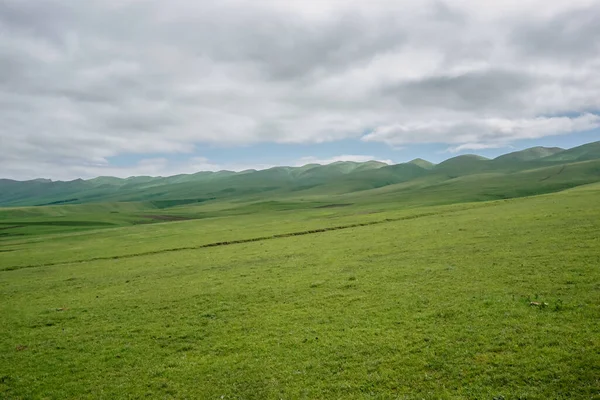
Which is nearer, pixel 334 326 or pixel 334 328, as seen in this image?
pixel 334 328

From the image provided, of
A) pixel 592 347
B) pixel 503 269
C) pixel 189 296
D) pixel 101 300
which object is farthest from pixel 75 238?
pixel 592 347

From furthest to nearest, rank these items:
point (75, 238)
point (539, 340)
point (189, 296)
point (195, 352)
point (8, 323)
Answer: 1. point (75, 238)
2. point (189, 296)
3. point (8, 323)
4. point (195, 352)
5. point (539, 340)

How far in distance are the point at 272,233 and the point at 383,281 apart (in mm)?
40198

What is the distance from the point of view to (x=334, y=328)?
19.0m

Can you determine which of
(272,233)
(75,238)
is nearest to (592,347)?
(272,233)

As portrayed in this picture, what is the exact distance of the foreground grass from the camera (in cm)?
1401

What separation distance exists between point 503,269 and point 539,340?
1134 centimetres

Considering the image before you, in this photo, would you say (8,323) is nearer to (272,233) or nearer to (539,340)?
(539,340)

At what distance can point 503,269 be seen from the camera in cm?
2534

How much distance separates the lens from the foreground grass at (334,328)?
1401 cm

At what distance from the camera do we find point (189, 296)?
89.8 feet

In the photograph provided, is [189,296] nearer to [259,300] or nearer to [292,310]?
[259,300]

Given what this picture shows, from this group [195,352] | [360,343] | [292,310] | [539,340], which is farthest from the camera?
[292,310]

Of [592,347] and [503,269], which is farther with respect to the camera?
[503,269]
